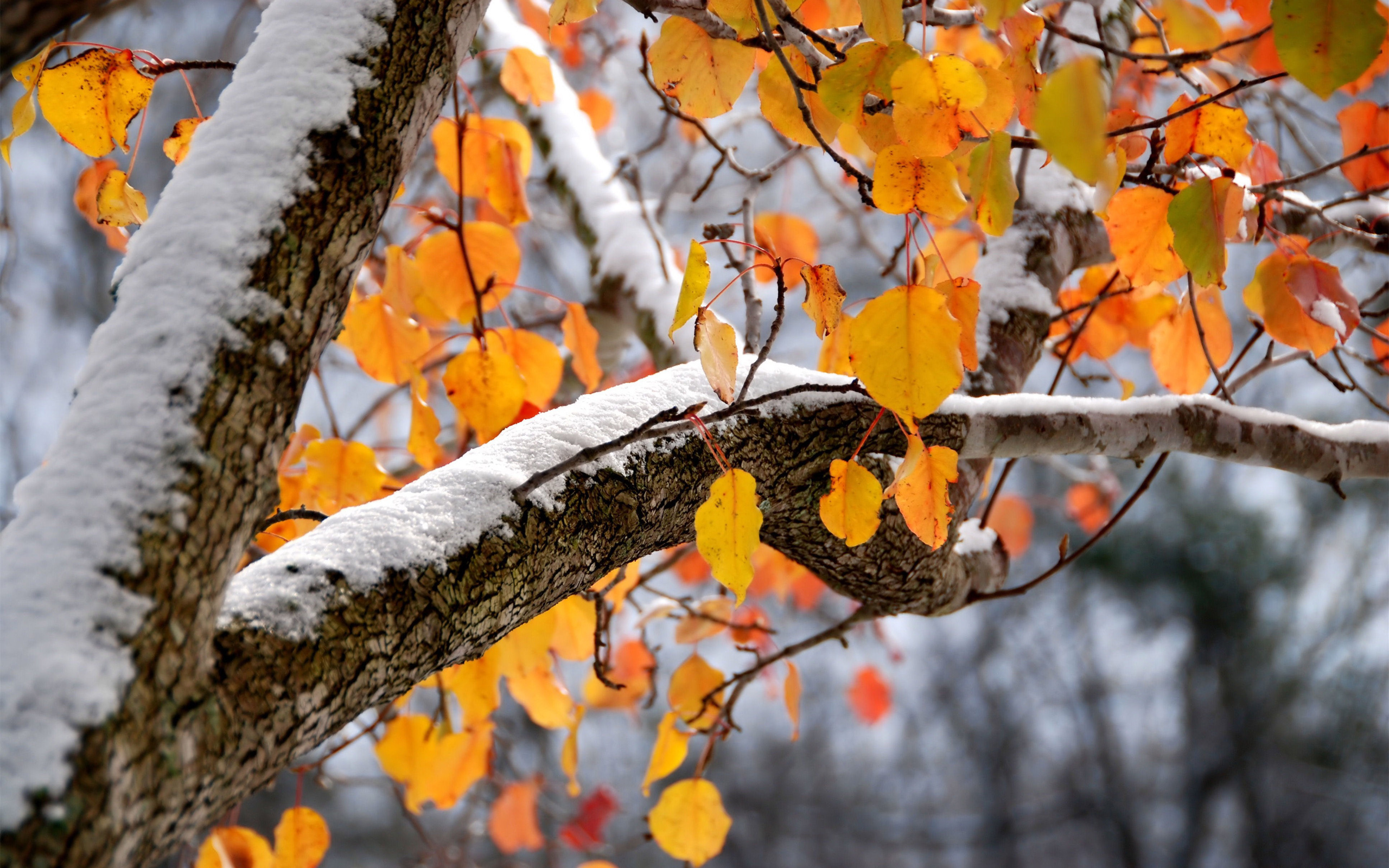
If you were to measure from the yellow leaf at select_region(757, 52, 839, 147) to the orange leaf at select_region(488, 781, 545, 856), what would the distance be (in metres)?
1.55

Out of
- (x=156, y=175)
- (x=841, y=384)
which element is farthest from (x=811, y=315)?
(x=156, y=175)

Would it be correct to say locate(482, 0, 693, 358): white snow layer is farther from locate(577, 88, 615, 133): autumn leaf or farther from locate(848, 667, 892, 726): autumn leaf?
locate(848, 667, 892, 726): autumn leaf

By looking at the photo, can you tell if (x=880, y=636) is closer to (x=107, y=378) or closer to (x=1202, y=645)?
(x=107, y=378)

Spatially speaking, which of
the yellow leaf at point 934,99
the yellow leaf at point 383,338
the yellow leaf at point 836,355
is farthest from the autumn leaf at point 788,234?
the yellow leaf at point 934,99

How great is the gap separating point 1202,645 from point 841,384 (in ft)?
14.5

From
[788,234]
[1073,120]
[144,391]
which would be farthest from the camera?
[788,234]

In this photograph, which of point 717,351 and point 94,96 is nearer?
point 717,351

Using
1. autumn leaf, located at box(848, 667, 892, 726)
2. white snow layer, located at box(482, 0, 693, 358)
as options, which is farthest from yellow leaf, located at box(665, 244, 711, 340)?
autumn leaf, located at box(848, 667, 892, 726)

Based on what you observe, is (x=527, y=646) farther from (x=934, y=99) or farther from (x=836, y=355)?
(x=934, y=99)

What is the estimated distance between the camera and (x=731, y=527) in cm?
56

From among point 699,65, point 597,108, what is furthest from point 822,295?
point 597,108

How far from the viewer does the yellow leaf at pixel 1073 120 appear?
0.30m

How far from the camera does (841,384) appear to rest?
2.33ft

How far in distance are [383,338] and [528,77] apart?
46 centimetres
